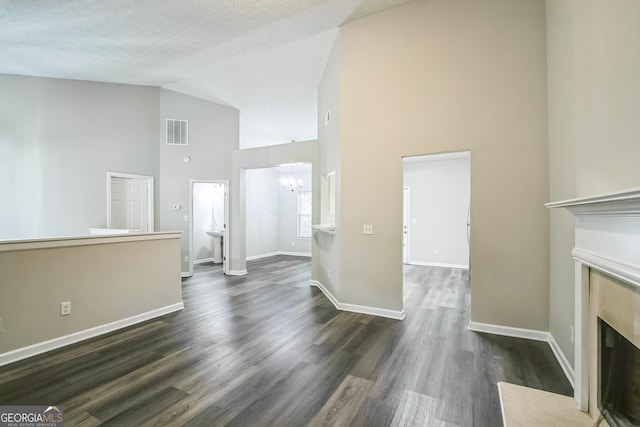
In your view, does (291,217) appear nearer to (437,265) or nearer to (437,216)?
(437,216)

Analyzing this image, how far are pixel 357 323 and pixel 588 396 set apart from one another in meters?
2.02

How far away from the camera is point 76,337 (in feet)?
9.20

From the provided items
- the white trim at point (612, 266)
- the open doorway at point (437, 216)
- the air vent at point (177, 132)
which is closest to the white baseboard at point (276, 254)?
the open doorway at point (437, 216)

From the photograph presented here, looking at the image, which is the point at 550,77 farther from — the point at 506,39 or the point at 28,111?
the point at 28,111

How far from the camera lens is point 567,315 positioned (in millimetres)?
2305

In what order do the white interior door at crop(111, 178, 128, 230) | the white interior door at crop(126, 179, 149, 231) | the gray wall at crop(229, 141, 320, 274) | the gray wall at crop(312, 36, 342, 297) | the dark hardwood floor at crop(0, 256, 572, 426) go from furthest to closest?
the gray wall at crop(229, 141, 320, 274) → the white interior door at crop(126, 179, 149, 231) → the white interior door at crop(111, 178, 128, 230) → the gray wall at crop(312, 36, 342, 297) → the dark hardwood floor at crop(0, 256, 572, 426)

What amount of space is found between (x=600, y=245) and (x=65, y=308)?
4.48 m

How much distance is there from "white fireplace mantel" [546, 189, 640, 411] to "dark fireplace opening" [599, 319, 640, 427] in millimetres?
105

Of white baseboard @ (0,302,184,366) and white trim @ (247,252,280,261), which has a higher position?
white baseboard @ (0,302,184,366)

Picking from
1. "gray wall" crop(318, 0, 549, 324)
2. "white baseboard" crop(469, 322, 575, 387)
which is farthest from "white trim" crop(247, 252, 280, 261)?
"white baseboard" crop(469, 322, 575, 387)

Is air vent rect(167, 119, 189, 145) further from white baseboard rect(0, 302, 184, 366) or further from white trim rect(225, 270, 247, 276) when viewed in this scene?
white baseboard rect(0, 302, 184, 366)

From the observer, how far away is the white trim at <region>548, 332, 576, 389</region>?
2.10 meters

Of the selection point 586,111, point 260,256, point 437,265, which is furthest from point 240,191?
point 586,111

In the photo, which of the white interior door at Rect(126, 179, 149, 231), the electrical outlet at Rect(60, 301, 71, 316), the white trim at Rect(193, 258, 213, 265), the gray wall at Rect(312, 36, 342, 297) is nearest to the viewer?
the electrical outlet at Rect(60, 301, 71, 316)
